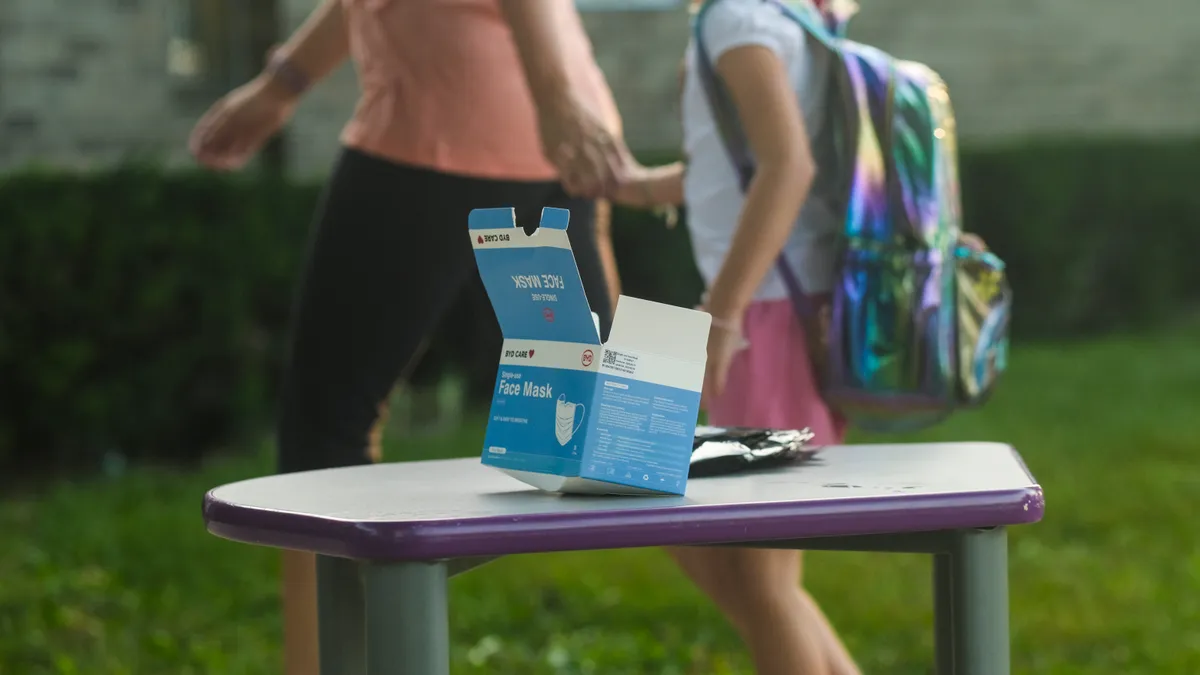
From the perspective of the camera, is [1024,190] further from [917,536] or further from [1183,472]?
[917,536]

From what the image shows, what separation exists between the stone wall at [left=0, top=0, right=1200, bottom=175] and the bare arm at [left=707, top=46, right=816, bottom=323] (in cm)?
497

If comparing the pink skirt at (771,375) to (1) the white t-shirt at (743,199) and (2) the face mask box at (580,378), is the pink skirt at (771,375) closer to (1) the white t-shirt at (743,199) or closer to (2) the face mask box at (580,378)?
(1) the white t-shirt at (743,199)

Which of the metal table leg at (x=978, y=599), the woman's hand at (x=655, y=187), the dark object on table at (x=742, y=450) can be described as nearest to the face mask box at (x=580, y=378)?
the dark object on table at (x=742, y=450)

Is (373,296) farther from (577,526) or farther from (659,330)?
(577,526)

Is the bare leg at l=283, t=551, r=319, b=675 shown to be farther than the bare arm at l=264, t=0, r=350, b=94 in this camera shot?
No

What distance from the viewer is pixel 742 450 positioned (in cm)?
172

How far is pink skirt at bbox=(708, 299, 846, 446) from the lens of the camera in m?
2.39

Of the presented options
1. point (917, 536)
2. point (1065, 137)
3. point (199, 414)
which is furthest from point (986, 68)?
point (917, 536)

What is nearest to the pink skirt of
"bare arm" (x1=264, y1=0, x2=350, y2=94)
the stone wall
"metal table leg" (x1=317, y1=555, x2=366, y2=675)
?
"metal table leg" (x1=317, y1=555, x2=366, y2=675)

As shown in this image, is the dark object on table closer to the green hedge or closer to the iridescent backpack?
the iridescent backpack

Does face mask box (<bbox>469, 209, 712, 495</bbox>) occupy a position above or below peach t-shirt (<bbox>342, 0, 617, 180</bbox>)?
below

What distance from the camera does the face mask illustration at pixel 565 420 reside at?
1.48 metres

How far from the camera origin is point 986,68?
11.6m

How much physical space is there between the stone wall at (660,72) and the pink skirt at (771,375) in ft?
15.9
